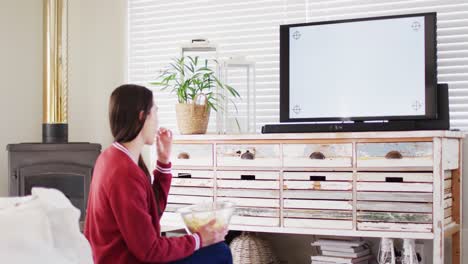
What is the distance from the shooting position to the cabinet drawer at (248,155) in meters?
3.23

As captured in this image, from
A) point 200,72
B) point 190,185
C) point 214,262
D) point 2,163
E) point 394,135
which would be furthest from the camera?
point 2,163

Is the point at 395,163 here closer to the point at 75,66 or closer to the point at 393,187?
the point at 393,187

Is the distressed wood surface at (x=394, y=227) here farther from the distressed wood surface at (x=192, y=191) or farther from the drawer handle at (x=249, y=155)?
the distressed wood surface at (x=192, y=191)

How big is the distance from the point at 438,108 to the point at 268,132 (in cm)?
88

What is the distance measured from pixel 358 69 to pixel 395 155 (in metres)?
0.56

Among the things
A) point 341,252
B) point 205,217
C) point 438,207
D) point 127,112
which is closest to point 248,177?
point 341,252

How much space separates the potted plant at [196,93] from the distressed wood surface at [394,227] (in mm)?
1067

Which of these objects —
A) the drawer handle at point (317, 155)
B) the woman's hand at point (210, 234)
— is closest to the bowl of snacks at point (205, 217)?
the woman's hand at point (210, 234)

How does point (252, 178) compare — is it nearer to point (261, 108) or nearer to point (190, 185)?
point (190, 185)

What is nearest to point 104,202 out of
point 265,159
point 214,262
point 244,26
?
point 214,262

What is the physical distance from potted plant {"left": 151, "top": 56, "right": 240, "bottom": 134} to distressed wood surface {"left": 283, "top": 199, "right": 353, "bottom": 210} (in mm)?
679

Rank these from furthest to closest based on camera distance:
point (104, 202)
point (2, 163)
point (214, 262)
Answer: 1. point (2, 163)
2. point (214, 262)
3. point (104, 202)

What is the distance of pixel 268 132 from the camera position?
3303 mm

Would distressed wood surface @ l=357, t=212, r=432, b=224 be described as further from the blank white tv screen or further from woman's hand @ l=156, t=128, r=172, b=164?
woman's hand @ l=156, t=128, r=172, b=164
